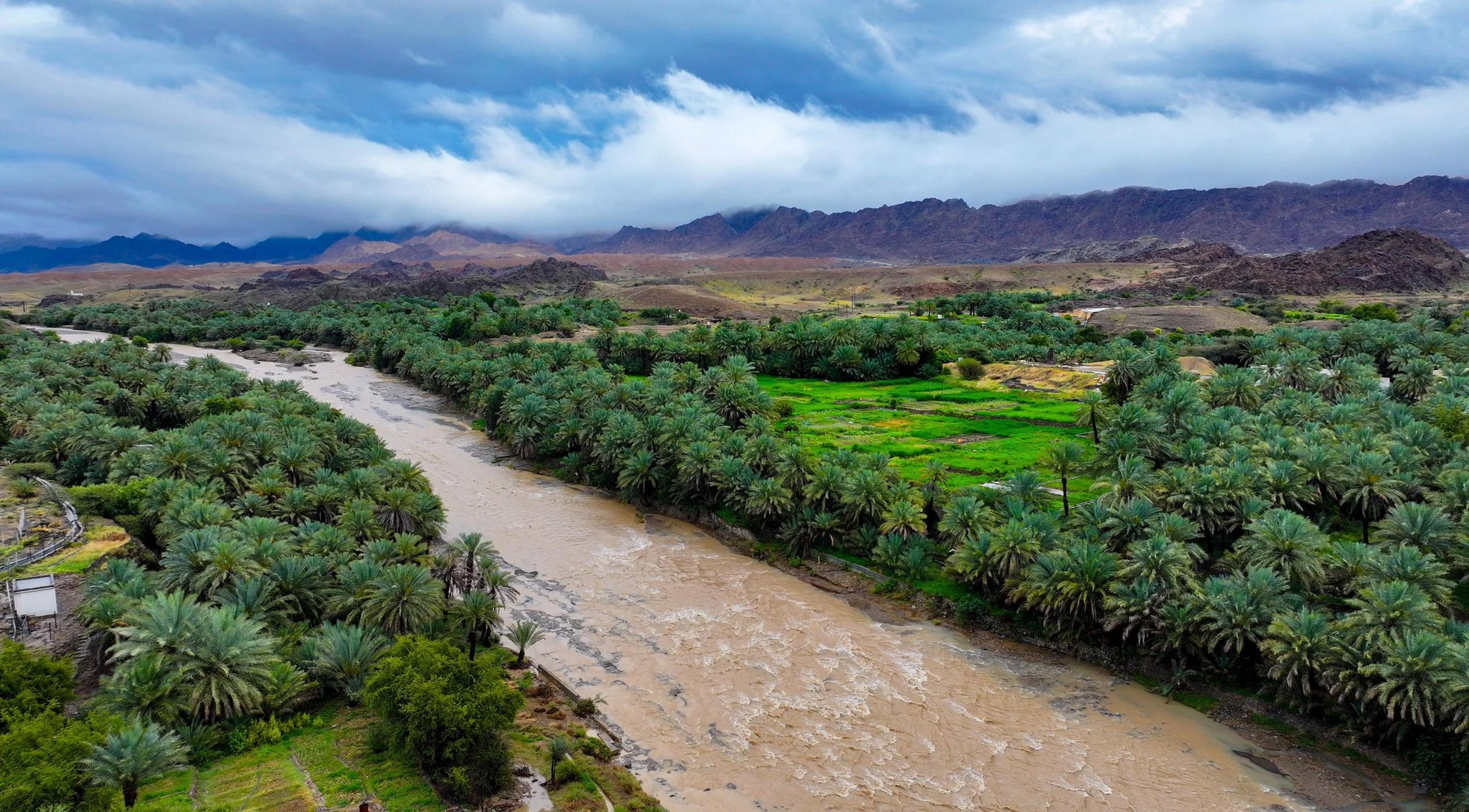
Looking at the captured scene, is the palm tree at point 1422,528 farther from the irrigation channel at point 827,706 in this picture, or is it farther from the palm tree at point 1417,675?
the irrigation channel at point 827,706

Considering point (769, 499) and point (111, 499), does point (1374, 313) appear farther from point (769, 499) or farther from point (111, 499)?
point (111, 499)

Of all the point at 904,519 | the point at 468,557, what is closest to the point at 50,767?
the point at 468,557

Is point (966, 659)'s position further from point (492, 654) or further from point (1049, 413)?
point (1049, 413)

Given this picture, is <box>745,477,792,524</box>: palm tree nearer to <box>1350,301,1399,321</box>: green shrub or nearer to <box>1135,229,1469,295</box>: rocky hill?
<box>1350,301,1399,321</box>: green shrub

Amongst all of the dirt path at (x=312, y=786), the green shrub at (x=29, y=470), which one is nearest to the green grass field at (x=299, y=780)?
the dirt path at (x=312, y=786)

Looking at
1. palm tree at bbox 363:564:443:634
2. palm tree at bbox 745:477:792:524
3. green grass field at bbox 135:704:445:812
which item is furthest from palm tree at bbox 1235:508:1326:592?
palm tree at bbox 363:564:443:634

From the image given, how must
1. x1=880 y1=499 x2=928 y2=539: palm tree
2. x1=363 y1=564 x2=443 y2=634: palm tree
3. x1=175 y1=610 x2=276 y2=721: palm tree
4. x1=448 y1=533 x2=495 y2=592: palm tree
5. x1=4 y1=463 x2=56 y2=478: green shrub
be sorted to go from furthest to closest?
x1=4 y1=463 x2=56 y2=478: green shrub
x1=880 y1=499 x2=928 y2=539: palm tree
x1=448 y1=533 x2=495 y2=592: palm tree
x1=363 y1=564 x2=443 y2=634: palm tree
x1=175 y1=610 x2=276 y2=721: palm tree

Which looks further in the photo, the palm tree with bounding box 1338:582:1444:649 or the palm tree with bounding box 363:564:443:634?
the palm tree with bounding box 363:564:443:634
